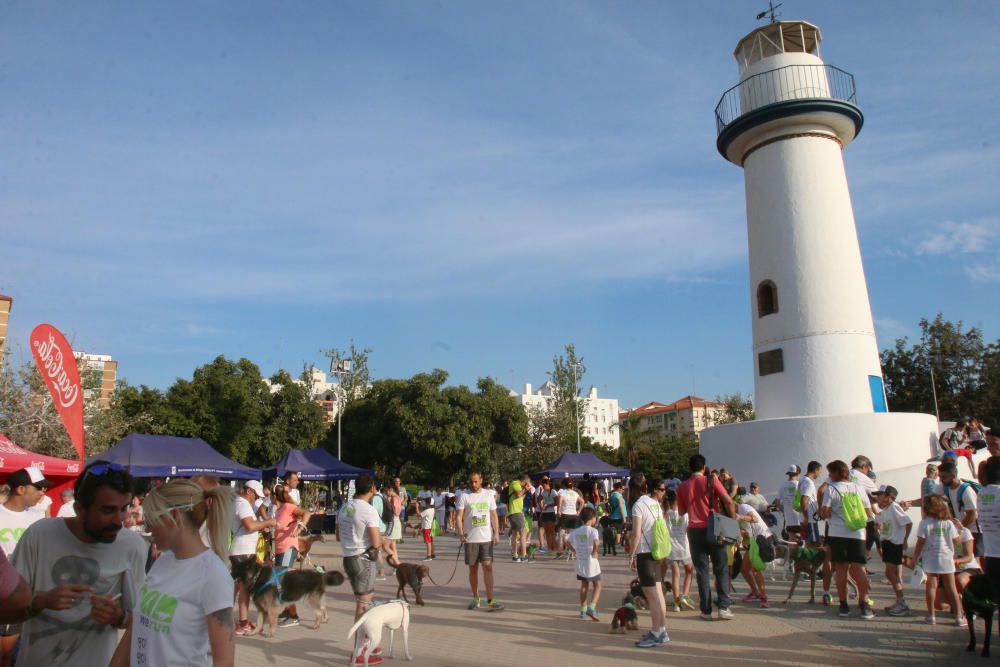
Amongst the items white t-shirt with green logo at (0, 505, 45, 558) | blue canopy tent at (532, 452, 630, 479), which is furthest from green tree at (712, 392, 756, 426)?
white t-shirt with green logo at (0, 505, 45, 558)

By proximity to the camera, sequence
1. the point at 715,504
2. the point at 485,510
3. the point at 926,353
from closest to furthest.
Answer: the point at 715,504, the point at 485,510, the point at 926,353

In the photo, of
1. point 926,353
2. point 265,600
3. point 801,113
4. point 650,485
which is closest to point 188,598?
point 265,600

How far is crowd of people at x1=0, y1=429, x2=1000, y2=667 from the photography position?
2.79m

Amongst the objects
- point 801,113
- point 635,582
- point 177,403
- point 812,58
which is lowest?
point 635,582

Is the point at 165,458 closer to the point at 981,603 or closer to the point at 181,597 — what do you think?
the point at 181,597

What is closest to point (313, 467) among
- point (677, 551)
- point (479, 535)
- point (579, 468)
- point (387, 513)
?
point (579, 468)

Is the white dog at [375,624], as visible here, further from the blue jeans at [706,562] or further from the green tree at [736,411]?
the green tree at [736,411]

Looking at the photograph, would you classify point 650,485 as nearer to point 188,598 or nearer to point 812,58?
point 188,598

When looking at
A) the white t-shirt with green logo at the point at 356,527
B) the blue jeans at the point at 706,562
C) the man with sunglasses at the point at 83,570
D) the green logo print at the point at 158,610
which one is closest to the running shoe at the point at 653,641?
the blue jeans at the point at 706,562

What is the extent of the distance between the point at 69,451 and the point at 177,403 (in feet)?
54.9

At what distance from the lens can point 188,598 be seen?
8.99 feet

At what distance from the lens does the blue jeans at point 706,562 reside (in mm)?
8594

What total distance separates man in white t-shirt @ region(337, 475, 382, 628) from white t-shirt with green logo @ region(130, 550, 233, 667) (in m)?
5.14

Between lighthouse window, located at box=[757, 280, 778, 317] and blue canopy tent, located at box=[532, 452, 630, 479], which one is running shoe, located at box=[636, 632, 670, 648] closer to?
lighthouse window, located at box=[757, 280, 778, 317]
